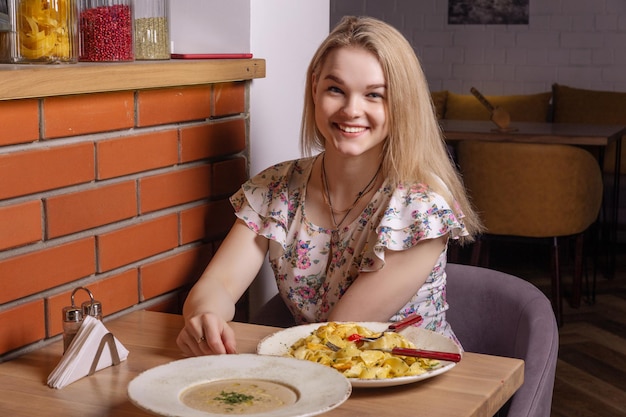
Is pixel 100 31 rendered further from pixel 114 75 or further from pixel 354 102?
pixel 354 102

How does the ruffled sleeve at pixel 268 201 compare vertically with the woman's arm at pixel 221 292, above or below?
above

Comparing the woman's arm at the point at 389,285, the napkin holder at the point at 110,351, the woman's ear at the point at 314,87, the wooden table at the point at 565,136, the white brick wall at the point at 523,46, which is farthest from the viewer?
the white brick wall at the point at 523,46

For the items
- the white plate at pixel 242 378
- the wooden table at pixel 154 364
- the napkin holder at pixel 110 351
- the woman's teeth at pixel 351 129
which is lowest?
the wooden table at pixel 154 364

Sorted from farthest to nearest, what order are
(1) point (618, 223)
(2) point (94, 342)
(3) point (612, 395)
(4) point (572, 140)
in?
(1) point (618, 223)
(4) point (572, 140)
(3) point (612, 395)
(2) point (94, 342)

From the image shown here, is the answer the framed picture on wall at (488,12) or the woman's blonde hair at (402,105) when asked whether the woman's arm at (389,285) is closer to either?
the woman's blonde hair at (402,105)

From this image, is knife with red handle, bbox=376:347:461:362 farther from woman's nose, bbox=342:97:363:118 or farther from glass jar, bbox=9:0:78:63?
glass jar, bbox=9:0:78:63

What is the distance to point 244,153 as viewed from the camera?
6.75 ft

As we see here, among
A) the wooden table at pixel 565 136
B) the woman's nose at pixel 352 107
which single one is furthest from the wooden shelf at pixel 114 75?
the wooden table at pixel 565 136

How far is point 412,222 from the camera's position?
172cm

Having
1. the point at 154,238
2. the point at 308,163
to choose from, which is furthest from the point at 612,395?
the point at 154,238

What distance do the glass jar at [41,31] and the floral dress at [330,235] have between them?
0.55 meters

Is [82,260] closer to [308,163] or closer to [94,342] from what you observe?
[94,342]

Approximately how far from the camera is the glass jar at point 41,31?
1423 millimetres

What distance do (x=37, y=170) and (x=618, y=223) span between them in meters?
4.65
